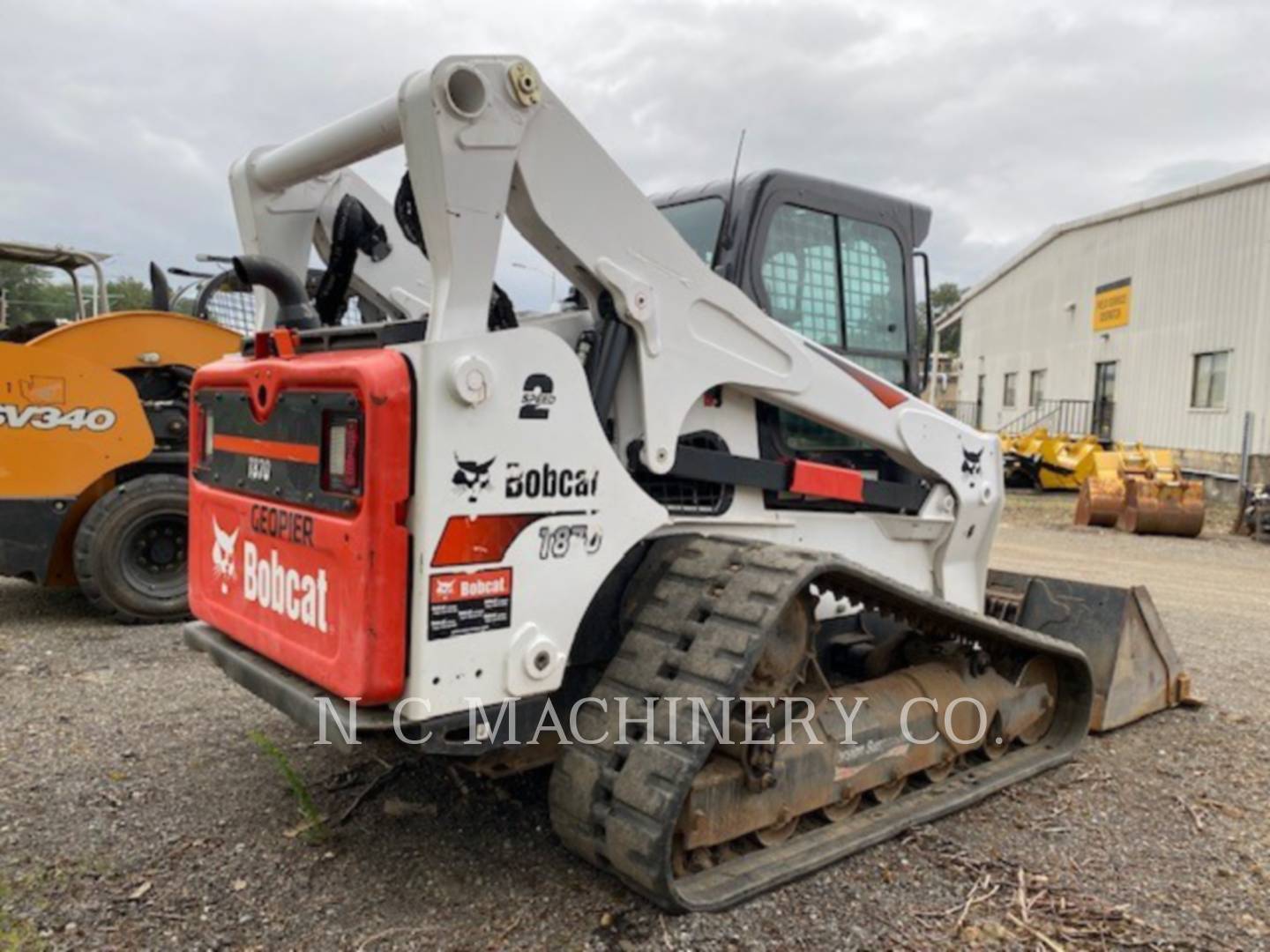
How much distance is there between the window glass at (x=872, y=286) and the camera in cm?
436

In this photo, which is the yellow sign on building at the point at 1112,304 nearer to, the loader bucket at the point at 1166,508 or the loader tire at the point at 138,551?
the loader bucket at the point at 1166,508

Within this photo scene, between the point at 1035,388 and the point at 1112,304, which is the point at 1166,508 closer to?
the point at 1112,304

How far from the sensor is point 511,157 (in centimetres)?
282

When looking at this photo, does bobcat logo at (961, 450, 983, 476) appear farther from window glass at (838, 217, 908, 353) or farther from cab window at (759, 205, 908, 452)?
→ window glass at (838, 217, 908, 353)

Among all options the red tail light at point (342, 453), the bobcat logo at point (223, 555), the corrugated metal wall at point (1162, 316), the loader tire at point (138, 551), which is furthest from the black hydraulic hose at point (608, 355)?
the corrugated metal wall at point (1162, 316)

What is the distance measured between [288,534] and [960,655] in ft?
9.11

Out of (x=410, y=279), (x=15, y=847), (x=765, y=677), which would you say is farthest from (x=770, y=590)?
(x=15, y=847)

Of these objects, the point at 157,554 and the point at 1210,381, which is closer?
the point at 157,554

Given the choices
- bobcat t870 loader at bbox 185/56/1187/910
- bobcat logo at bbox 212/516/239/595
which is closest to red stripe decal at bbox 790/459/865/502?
bobcat t870 loader at bbox 185/56/1187/910

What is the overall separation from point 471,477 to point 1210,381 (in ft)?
65.3

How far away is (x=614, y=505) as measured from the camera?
123 inches

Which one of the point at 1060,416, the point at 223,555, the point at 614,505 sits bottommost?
the point at 223,555

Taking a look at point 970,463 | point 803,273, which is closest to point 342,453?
point 803,273

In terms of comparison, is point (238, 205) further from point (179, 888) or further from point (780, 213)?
point (179, 888)
